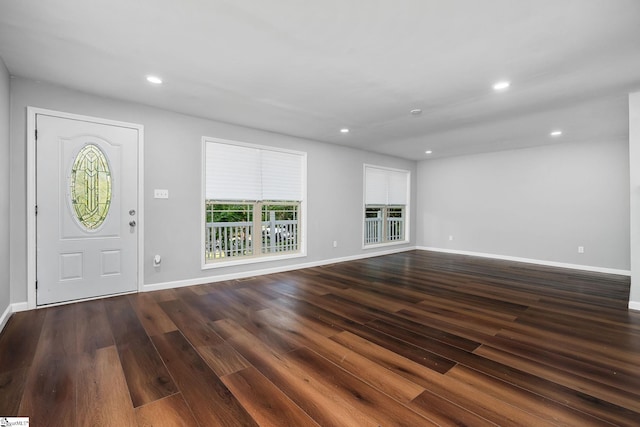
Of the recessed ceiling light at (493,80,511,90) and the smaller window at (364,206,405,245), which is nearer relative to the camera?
the recessed ceiling light at (493,80,511,90)

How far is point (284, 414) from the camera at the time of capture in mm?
1578

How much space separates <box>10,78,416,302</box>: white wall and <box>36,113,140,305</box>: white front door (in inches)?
5.5

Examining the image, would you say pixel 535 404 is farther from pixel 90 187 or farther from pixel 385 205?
pixel 385 205

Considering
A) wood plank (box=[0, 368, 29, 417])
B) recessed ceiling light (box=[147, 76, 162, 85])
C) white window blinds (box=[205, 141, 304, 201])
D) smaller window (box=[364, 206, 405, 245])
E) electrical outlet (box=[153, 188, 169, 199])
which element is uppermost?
recessed ceiling light (box=[147, 76, 162, 85])

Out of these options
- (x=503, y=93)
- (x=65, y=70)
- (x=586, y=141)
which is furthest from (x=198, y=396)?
(x=586, y=141)

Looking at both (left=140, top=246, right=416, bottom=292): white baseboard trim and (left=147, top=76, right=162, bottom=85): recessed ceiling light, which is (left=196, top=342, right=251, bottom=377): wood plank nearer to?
(left=140, top=246, right=416, bottom=292): white baseboard trim

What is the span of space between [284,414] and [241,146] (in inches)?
154

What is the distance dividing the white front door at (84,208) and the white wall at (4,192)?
258mm

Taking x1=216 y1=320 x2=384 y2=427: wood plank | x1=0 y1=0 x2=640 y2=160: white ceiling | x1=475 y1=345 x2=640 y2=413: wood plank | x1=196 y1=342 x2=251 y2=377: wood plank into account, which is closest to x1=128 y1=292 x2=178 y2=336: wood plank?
x1=196 y1=342 x2=251 y2=377: wood plank

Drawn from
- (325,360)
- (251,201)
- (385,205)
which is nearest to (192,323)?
(325,360)

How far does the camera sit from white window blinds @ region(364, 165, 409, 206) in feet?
22.2

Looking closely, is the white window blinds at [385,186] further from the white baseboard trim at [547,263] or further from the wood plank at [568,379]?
the wood plank at [568,379]

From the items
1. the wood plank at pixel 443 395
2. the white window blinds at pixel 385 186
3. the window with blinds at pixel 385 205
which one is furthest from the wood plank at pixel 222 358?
the white window blinds at pixel 385 186

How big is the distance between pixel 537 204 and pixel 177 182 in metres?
6.71
